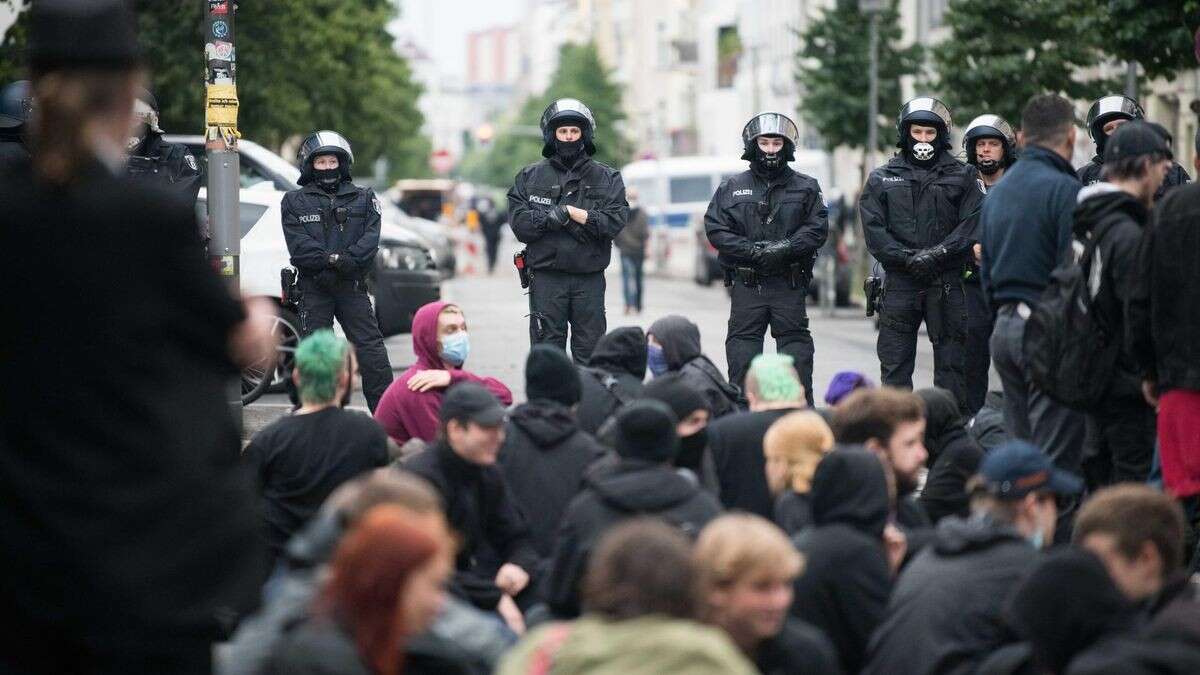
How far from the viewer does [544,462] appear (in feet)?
25.1

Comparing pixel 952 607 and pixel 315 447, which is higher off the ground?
pixel 315 447

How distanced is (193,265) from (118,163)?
23cm

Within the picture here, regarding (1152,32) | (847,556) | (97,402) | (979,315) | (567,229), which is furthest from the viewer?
(1152,32)

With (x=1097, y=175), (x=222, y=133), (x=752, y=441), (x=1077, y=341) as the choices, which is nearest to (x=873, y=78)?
(x=1097, y=175)

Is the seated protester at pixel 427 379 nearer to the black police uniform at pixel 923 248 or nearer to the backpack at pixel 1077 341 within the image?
the backpack at pixel 1077 341

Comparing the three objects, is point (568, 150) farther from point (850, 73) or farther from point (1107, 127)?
point (850, 73)

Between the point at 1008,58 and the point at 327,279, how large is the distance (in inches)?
628

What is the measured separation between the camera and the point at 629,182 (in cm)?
5609

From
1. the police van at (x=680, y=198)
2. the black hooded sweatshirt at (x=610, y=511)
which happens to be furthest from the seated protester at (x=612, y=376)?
the police van at (x=680, y=198)

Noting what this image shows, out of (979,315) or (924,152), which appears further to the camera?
(924,152)

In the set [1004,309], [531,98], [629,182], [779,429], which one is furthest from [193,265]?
[531,98]

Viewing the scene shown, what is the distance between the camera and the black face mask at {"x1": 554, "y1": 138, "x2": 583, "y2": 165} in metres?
13.5

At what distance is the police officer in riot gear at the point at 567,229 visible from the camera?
13.4m

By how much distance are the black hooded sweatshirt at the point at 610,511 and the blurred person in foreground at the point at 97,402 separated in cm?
265
